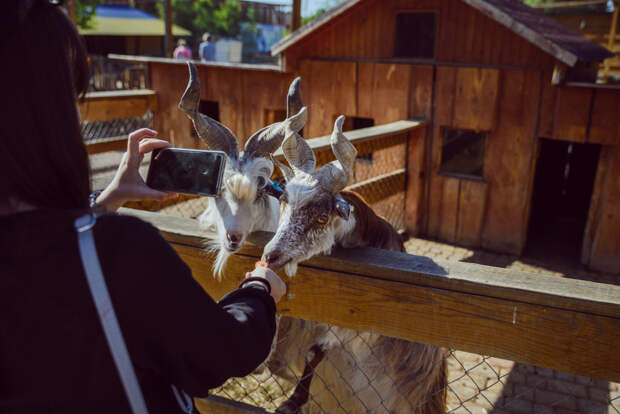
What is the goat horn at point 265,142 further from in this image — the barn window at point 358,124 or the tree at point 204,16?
the tree at point 204,16

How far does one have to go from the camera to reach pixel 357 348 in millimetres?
2705

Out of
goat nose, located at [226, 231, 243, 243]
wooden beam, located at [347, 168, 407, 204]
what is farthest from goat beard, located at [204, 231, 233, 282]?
wooden beam, located at [347, 168, 407, 204]

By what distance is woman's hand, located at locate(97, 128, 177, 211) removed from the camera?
157 cm

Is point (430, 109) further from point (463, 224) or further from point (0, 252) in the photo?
point (0, 252)

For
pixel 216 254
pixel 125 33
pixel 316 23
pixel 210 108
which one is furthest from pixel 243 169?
pixel 125 33

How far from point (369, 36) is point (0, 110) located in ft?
26.4

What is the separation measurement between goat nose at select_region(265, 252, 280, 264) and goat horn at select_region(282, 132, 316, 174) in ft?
2.87

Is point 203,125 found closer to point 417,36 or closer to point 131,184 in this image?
point 131,184

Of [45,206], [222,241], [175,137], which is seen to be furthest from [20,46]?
[175,137]

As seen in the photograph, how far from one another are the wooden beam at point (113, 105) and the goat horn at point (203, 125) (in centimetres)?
348

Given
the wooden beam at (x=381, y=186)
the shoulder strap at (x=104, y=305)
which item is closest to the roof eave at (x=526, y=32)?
the wooden beam at (x=381, y=186)

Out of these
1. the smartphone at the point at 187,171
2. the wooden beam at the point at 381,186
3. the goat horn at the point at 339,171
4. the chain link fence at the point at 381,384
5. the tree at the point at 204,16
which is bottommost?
the chain link fence at the point at 381,384

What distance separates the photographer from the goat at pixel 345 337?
2.55 metres

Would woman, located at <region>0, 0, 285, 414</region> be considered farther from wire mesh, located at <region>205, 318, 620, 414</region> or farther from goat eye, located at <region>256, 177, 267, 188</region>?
goat eye, located at <region>256, 177, 267, 188</region>
